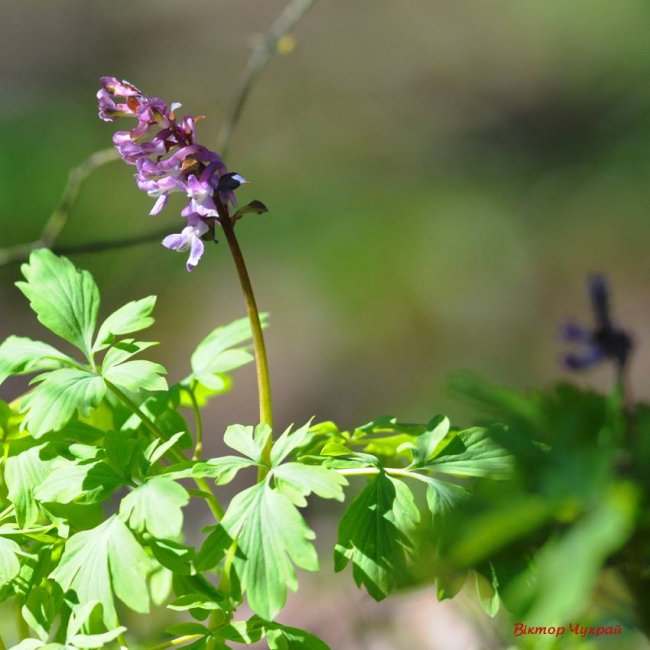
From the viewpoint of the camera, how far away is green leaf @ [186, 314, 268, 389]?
4.55ft

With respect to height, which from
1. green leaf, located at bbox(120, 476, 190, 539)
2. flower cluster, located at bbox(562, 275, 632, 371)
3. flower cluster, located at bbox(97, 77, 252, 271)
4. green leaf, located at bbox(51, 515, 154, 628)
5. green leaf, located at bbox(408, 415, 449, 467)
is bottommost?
green leaf, located at bbox(51, 515, 154, 628)

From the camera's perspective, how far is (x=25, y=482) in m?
1.19

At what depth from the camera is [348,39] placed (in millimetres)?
5984

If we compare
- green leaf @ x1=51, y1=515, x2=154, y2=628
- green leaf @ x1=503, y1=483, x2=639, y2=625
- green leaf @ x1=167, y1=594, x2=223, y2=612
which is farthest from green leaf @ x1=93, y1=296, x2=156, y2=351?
green leaf @ x1=503, y1=483, x2=639, y2=625

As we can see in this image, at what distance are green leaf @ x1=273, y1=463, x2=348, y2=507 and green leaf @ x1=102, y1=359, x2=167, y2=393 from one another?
205 millimetres

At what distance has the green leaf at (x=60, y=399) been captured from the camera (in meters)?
1.12

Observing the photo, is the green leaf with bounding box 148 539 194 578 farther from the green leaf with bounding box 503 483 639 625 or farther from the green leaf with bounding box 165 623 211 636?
the green leaf with bounding box 503 483 639 625

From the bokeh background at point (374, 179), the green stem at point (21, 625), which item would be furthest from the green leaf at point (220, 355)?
the bokeh background at point (374, 179)

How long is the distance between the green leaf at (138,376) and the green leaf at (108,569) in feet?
0.57

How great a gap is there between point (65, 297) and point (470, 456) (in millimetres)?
683

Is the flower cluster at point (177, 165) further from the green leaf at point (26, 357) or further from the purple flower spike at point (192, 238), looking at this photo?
the green leaf at point (26, 357)

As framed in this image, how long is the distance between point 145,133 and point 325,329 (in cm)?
333

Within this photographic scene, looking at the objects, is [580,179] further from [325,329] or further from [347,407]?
[347,407]

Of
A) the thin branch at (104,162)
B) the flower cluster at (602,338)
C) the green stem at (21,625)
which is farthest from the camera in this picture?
the thin branch at (104,162)
